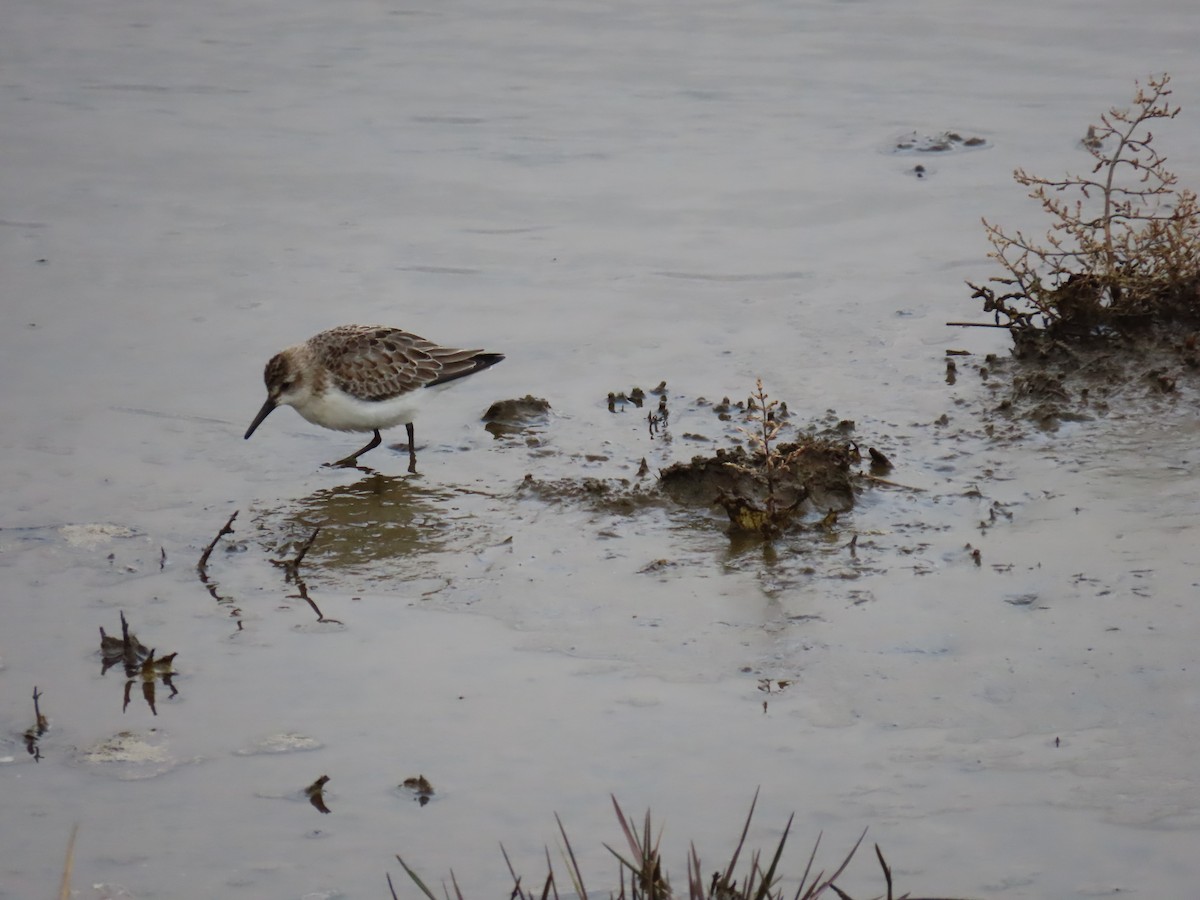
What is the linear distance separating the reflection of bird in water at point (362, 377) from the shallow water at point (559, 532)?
0.33m

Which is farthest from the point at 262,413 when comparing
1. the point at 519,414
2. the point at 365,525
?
the point at 519,414

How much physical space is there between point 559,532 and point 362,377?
1752 millimetres

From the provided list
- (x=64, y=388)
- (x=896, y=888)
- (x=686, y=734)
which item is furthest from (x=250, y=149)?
(x=896, y=888)

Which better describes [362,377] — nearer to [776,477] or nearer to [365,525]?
[365,525]

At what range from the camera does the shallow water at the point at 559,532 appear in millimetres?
5434

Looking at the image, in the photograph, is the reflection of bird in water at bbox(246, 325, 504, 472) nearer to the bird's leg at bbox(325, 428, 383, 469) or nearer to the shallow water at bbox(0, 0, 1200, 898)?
the bird's leg at bbox(325, 428, 383, 469)

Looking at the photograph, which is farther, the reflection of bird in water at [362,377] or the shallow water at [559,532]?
the reflection of bird in water at [362,377]

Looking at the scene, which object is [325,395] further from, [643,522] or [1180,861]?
[1180,861]

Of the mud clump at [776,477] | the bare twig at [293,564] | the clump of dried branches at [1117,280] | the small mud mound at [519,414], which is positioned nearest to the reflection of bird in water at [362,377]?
the small mud mound at [519,414]

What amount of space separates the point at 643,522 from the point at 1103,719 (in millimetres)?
2668

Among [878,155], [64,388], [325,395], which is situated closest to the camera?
[325,395]

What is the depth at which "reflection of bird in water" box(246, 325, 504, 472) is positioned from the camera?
28.3 feet

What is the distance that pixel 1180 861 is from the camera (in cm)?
507

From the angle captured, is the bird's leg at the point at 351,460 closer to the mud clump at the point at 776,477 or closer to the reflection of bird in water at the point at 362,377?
the reflection of bird in water at the point at 362,377
